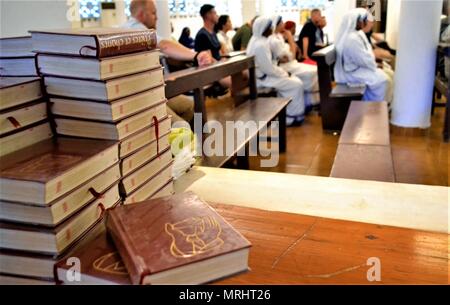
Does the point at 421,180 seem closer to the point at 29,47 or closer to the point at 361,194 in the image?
the point at 361,194

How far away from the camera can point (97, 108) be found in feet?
3.54

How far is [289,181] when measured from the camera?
160 centimetres

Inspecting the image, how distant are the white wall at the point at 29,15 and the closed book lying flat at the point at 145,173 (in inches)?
51.1

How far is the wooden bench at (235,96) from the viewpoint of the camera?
266 centimetres

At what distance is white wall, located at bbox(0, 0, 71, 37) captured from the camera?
2.11m

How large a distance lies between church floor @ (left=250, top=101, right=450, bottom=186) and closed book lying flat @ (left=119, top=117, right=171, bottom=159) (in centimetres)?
254

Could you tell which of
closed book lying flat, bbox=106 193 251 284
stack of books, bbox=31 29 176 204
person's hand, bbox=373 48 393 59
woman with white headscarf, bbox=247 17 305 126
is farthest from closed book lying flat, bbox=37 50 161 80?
person's hand, bbox=373 48 393 59

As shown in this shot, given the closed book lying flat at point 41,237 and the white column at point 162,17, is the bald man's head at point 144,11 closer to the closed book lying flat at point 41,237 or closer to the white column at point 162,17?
the white column at point 162,17

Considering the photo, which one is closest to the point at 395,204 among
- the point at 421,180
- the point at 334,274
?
the point at 334,274

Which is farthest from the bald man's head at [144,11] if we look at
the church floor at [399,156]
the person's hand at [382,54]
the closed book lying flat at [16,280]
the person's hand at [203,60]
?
the person's hand at [382,54]

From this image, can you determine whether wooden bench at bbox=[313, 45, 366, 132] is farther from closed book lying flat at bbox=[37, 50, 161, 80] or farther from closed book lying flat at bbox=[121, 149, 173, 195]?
closed book lying flat at bbox=[37, 50, 161, 80]

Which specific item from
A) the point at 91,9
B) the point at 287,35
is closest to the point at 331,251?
the point at 91,9

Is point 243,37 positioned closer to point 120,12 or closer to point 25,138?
point 120,12

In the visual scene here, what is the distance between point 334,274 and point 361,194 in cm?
63
